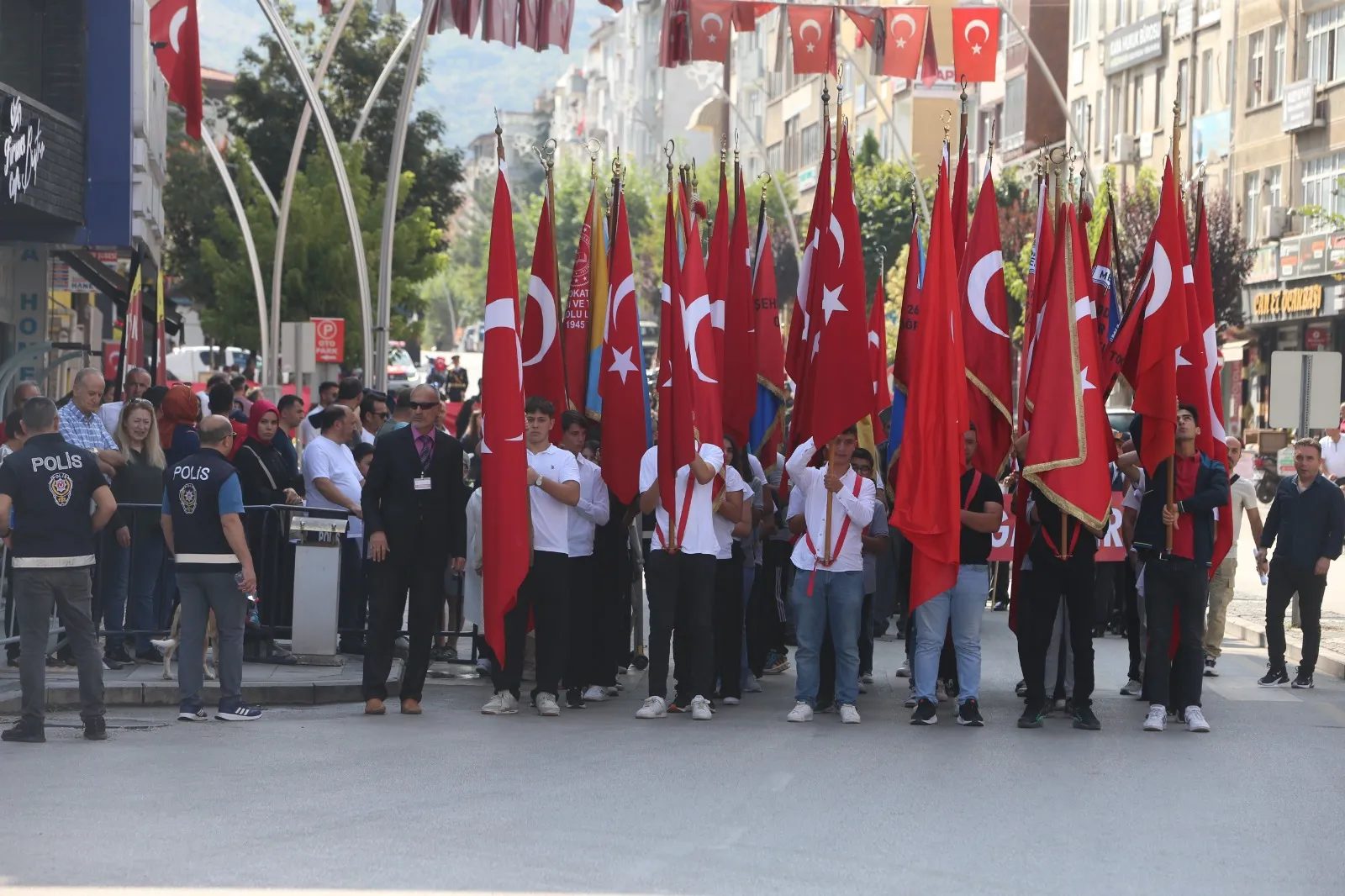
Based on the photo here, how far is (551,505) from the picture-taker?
13.0 m

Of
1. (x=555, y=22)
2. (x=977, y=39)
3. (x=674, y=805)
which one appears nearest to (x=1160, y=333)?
(x=674, y=805)

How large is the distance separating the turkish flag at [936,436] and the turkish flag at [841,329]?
70cm

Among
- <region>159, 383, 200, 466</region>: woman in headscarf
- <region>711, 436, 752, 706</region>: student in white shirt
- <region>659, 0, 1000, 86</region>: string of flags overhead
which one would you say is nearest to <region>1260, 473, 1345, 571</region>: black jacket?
<region>711, 436, 752, 706</region>: student in white shirt

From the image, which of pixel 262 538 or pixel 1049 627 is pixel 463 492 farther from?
pixel 1049 627

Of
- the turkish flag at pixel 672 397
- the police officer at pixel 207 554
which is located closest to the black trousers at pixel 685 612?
the turkish flag at pixel 672 397

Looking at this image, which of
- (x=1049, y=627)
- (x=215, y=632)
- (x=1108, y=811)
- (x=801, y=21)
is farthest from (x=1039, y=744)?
(x=801, y=21)

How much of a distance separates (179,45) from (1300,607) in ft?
48.8

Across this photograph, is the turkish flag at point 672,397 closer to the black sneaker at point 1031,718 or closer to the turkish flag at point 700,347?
the turkish flag at point 700,347

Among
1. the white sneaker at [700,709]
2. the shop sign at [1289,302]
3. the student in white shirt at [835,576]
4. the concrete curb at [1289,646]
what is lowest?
the concrete curb at [1289,646]

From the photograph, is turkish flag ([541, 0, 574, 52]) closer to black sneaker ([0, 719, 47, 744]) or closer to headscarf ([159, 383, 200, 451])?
headscarf ([159, 383, 200, 451])

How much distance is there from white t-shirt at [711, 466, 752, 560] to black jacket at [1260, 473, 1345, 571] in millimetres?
4479

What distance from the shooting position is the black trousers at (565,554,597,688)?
13.3 meters

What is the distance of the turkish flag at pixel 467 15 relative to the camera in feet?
74.5

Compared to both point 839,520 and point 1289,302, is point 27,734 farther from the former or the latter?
point 1289,302
